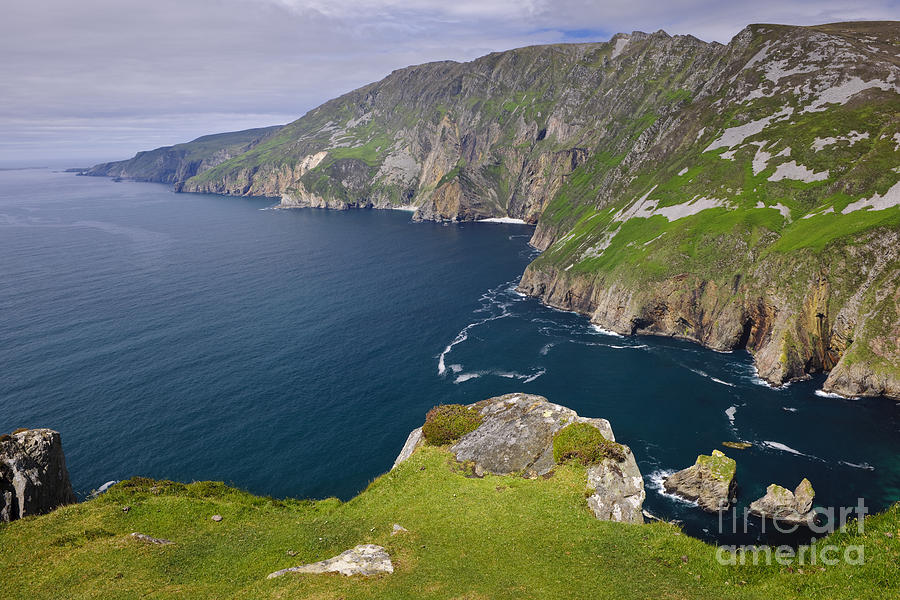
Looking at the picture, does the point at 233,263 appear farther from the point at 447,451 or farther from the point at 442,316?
the point at 447,451

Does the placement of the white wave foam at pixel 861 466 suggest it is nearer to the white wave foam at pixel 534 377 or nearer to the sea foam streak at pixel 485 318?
the white wave foam at pixel 534 377

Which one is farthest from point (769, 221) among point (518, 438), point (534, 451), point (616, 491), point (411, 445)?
point (411, 445)

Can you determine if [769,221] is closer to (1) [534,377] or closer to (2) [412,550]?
(1) [534,377]

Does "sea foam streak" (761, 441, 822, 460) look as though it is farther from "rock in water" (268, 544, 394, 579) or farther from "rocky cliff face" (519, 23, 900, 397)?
"rock in water" (268, 544, 394, 579)

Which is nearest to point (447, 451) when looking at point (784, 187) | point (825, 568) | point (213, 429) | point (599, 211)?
point (825, 568)

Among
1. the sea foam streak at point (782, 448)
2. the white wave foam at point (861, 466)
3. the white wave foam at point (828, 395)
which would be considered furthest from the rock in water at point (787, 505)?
the white wave foam at point (828, 395)
